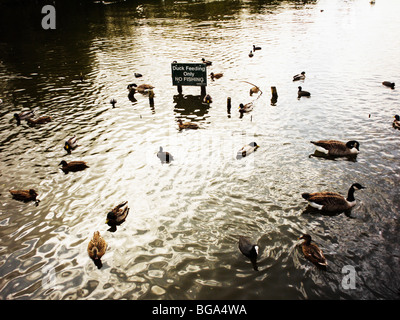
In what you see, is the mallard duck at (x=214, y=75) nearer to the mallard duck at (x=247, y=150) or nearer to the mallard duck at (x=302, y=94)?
the mallard duck at (x=302, y=94)

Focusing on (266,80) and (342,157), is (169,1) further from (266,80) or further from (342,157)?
(342,157)

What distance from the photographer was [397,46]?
2844 centimetres

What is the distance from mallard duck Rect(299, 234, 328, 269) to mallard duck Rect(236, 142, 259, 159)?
16.8 feet

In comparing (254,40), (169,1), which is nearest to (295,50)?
(254,40)

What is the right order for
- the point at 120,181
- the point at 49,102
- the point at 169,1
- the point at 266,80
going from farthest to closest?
the point at 169,1 → the point at 266,80 → the point at 49,102 → the point at 120,181

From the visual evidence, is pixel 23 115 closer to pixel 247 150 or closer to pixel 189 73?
pixel 189 73

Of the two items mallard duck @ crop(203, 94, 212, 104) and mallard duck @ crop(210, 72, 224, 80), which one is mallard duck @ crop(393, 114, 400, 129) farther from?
mallard duck @ crop(210, 72, 224, 80)

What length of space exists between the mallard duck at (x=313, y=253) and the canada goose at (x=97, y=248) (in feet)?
20.2

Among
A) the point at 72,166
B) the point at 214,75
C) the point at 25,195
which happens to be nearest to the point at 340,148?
the point at 72,166

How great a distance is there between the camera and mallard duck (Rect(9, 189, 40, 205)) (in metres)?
9.78

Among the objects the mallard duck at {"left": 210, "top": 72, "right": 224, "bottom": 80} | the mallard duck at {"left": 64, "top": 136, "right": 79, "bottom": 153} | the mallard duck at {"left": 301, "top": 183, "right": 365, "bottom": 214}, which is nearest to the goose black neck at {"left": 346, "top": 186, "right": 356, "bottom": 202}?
the mallard duck at {"left": 301, "top": 183, "right": 365, "bottom": 214}

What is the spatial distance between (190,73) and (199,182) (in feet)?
33.4
